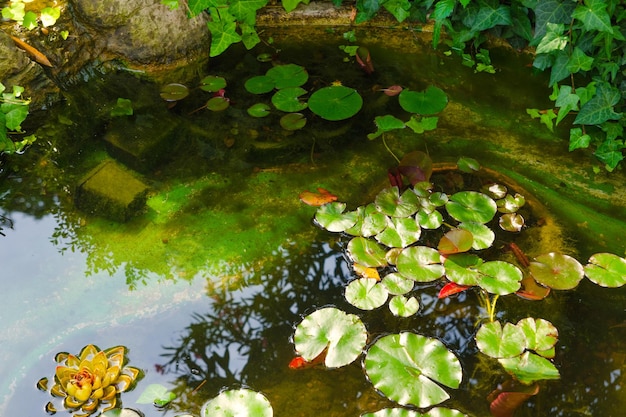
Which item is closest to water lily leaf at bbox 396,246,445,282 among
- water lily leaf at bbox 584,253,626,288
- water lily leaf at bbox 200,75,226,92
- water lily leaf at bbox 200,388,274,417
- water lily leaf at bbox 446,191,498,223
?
water lily leaf at bbox 446,191,498,223

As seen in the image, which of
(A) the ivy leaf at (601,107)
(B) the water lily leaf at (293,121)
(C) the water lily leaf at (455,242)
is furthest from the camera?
(B) the water lily leaf at (293,121)

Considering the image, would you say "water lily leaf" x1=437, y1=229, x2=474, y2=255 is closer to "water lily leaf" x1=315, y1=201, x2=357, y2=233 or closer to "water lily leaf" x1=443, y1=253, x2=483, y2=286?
"water lily leaf" x1=443, y1=253, x2=483, y2=286

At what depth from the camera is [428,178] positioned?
8.24 feet

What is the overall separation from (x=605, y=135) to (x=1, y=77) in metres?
3.08

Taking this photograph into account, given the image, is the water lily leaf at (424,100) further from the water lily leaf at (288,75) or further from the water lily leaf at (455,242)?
the water lily leaf at (455,242)

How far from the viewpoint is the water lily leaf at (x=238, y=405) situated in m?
1.77

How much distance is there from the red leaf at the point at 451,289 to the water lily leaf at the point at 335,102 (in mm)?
1112

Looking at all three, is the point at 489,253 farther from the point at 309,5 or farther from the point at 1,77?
the point at 1,77

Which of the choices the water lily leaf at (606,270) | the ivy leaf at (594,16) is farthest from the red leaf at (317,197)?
the ivy leaf at (594,16)

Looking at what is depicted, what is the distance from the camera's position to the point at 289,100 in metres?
2.95

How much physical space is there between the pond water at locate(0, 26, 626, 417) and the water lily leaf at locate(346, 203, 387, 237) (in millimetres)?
114

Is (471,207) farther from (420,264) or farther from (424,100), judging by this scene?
(424,100)

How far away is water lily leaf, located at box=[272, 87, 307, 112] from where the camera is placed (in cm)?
292

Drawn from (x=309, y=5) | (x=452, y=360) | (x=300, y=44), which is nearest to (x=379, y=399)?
(x=452, y=360)
